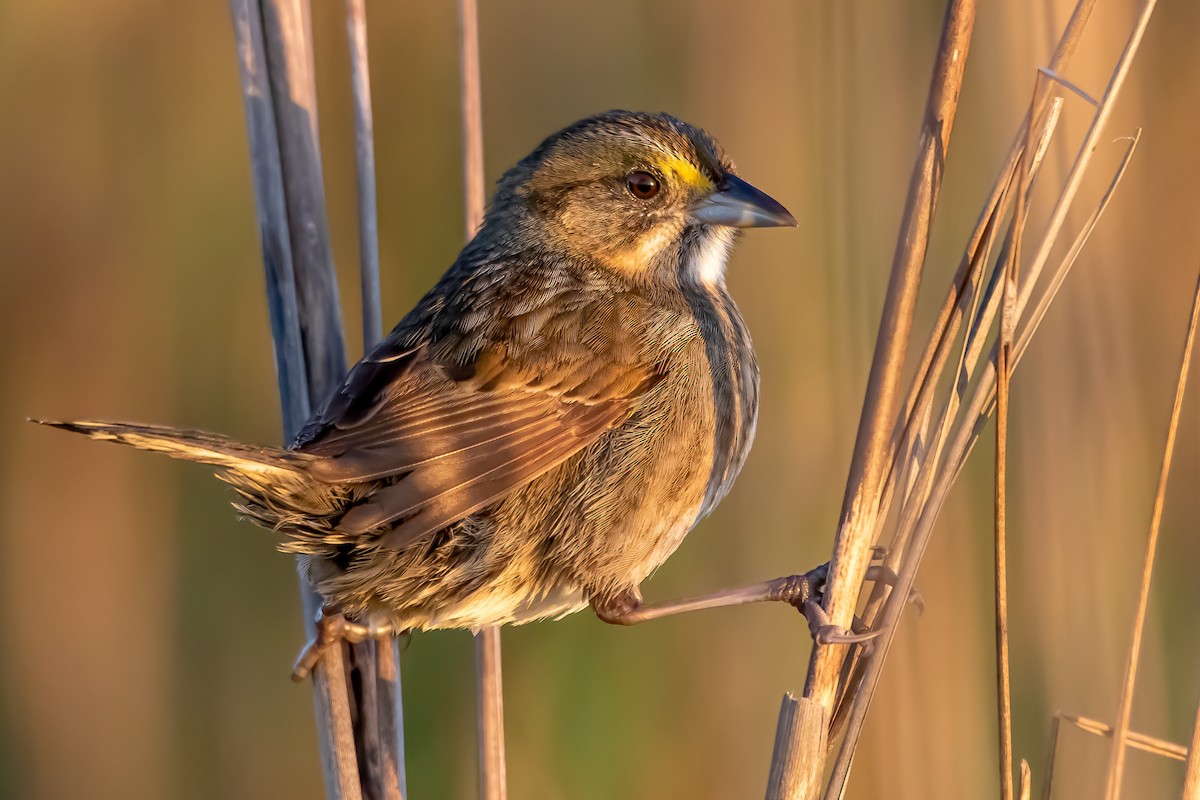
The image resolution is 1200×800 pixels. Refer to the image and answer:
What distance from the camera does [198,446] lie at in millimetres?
1927

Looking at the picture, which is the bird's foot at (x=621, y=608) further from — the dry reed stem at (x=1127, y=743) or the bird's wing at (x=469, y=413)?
the dry reed stem at (x=1127, y=743)

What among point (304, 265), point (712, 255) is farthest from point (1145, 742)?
point (304, 265)

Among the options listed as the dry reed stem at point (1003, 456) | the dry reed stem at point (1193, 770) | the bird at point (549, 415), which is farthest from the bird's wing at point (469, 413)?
the dry reed stem at point (1193, 770)

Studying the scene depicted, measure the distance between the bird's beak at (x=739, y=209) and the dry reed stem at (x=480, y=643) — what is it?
49cm

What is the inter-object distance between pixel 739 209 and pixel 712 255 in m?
0.17

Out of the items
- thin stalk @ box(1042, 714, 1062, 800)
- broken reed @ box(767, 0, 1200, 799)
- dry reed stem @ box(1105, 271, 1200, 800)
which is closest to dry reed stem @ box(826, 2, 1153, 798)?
broken reed @ box(767, 0, 1200, 799)

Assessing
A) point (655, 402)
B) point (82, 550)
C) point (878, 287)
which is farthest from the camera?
point (82, 550)

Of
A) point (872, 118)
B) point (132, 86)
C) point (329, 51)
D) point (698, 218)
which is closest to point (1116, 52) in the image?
point (872, 118)

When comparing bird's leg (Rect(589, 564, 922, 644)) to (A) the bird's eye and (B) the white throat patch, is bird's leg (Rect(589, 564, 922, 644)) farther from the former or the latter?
(A) the bird's eye

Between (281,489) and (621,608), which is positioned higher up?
(281,489)

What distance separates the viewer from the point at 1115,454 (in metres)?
3.01

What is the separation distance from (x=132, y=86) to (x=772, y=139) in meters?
1.80

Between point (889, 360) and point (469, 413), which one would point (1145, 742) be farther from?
point (469, 413)

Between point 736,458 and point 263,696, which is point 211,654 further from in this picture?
point 736,458
